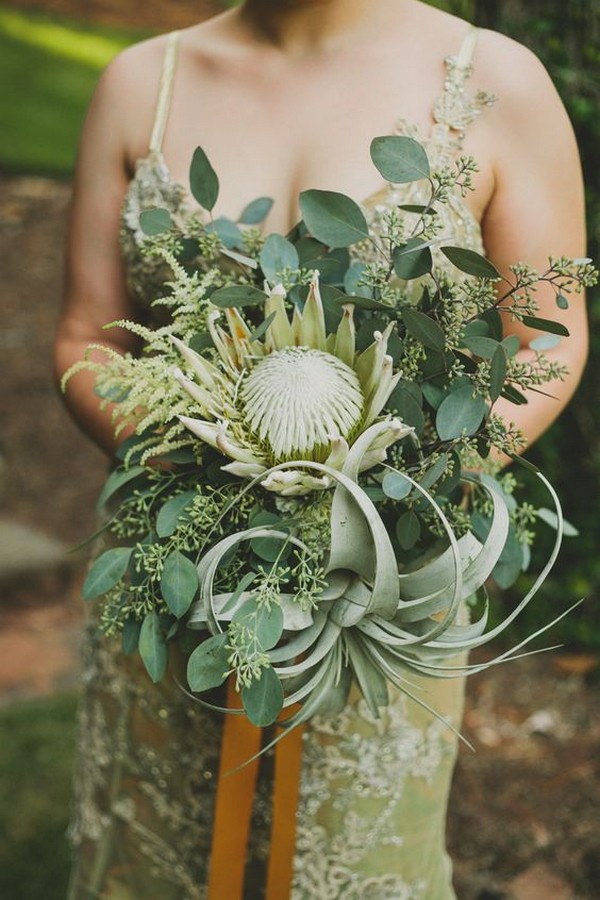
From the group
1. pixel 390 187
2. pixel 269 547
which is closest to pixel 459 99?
pixel 390 187

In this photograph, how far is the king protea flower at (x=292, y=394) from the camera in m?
1.39

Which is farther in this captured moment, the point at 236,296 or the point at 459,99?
the point at 459,99

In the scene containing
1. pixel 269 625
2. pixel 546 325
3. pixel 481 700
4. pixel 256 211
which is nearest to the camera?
pixel 269 625

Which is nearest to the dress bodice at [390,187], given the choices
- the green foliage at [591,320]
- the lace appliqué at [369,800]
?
the lace appliqué at [369,800]

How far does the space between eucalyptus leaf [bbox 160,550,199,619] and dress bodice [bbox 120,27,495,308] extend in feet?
2.07

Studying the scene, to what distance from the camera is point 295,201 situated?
6.09 feet

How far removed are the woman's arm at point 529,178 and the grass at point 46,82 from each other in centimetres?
785

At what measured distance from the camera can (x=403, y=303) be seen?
1.46m

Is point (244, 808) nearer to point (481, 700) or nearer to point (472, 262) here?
point (472, 262)

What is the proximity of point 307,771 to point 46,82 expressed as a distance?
35.8 feet

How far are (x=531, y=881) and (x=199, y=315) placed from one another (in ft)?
7.14

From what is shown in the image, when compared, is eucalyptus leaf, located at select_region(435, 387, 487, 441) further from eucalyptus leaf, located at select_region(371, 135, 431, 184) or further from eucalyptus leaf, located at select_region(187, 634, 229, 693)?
eucalyptus leaf, located at select_region(187, 634, 229, 693)

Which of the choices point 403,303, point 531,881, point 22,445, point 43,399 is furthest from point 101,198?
point 43,399

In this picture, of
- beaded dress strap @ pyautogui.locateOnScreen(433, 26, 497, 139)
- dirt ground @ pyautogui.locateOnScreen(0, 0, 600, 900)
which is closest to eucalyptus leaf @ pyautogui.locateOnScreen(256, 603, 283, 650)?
beaded dress strap @ pyautogui.locateOnScreen(433, 26, 497, 139)
